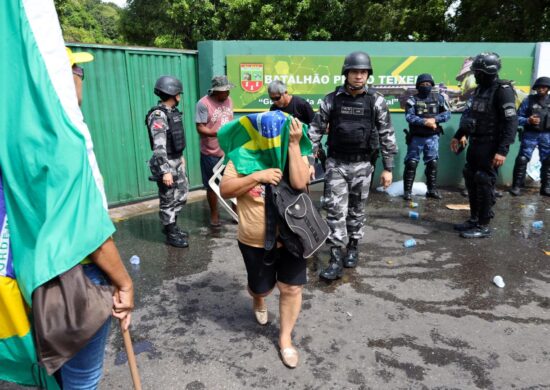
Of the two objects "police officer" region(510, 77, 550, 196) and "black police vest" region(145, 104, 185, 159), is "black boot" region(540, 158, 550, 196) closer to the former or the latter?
"police officer" region(510, 77, 550, 196)

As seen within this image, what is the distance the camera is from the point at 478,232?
532 centimetres

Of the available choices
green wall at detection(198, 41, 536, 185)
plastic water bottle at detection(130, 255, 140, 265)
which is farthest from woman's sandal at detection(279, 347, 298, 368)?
green wall at detection(198, 41, 536, 185)

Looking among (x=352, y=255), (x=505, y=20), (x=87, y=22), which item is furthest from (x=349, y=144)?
(x=87, y=22)

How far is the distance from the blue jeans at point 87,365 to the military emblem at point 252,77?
19.6 ft

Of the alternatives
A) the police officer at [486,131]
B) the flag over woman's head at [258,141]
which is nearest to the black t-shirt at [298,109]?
the police officer at [486,131]

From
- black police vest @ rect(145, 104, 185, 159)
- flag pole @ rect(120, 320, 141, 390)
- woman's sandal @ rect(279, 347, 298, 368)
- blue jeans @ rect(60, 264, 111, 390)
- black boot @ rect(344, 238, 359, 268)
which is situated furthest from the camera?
black police vest @ rect(145, 104, 185, 159)

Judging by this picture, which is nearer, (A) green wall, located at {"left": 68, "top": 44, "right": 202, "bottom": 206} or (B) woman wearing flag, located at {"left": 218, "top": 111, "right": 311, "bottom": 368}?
(B) woman wearing flag, located at {"left": 218, "top": 111, "right": 311, "bottom": 368}

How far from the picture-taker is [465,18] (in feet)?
52.0

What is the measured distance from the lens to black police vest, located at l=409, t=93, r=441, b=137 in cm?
692

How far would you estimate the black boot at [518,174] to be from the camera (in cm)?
733

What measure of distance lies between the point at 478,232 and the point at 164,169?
372 centimetres

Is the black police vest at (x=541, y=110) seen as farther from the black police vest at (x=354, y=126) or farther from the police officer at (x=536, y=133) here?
the black police vest at (x=354, y=126)

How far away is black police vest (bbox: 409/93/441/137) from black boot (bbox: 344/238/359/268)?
325 cm

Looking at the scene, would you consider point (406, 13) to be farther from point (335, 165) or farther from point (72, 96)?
point (72, 96)
